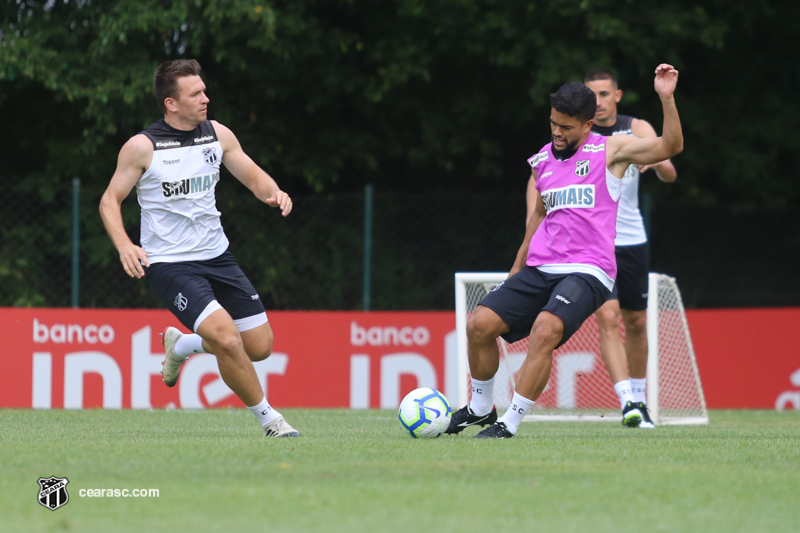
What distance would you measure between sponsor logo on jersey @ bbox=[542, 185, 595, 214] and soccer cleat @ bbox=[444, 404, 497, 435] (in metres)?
1.26

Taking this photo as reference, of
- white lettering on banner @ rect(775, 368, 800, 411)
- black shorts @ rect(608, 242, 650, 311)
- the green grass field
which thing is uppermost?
black shorts @ rect(608, 242, 650, 311)

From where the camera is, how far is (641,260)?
25.5 ft

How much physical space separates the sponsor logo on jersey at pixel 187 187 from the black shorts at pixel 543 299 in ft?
5.58

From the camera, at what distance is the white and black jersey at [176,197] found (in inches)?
234

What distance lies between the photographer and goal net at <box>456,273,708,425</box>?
820cm

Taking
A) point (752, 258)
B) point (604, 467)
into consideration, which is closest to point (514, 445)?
point (604, 467)

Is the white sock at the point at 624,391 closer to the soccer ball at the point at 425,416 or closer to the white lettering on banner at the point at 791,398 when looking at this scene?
the soccer ball at the point at 425,416

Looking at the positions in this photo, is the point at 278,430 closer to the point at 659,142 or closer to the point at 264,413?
the point at 264,413

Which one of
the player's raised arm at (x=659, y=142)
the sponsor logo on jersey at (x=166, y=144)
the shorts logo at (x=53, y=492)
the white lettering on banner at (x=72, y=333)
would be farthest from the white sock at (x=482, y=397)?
the white lettering on banner at (x=72, y=333)

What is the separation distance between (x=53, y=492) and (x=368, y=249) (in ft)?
25.5

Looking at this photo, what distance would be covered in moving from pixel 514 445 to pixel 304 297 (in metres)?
6.43

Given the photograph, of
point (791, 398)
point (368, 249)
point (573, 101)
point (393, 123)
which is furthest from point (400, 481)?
point (393, 123)

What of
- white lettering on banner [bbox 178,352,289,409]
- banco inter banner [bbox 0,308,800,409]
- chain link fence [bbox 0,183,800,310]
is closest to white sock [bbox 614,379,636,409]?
banco inter banner [bbox 0,308,800,409]

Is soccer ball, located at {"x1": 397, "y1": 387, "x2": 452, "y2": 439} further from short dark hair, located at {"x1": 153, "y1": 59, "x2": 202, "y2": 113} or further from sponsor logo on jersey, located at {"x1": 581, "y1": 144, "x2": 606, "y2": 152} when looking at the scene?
short dark hair, located at {"x1": 153, "y1": 59, "x2": 202, "y2": 113}
